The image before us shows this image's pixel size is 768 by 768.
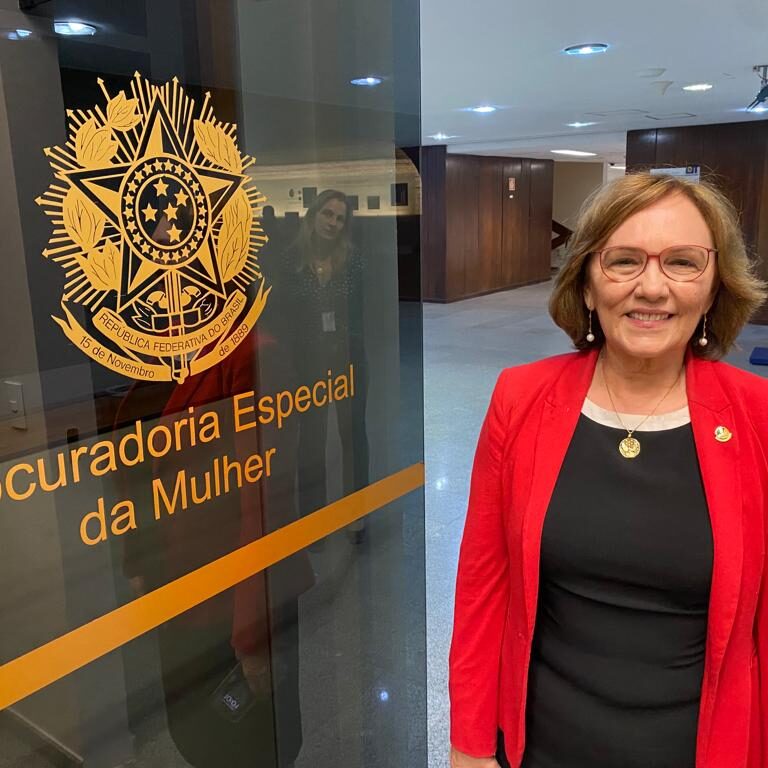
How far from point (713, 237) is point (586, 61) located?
493 cm

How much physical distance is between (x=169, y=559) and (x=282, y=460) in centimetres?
37

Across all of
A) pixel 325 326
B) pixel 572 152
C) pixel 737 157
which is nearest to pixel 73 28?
pixel 325 326

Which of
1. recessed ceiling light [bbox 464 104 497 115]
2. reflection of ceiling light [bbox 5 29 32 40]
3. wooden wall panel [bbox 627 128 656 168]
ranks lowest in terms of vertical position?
reflection of ceiling light [bbox 5 29 32 40]

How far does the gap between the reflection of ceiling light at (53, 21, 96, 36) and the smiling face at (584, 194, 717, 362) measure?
39.9 inches

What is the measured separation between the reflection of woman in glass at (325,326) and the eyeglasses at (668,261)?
76 cm

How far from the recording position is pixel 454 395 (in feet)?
24.5

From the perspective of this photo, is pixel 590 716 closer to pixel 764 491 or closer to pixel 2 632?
pixel 764 491

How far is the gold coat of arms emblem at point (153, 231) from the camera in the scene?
130 cm

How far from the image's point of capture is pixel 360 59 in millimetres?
1989

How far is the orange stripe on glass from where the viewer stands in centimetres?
134

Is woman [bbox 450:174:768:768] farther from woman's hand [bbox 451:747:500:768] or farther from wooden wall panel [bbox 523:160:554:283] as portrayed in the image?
wooden wall panel [bbox 523:160:554:283]

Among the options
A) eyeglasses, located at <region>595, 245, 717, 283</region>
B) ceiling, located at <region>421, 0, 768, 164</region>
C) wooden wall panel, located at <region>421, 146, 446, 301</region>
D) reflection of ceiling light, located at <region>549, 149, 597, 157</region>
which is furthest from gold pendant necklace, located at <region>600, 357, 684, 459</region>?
reflection of ceiling light, located at <region>549, 149, 597, 157</region>

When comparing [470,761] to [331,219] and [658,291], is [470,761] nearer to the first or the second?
[658,291]

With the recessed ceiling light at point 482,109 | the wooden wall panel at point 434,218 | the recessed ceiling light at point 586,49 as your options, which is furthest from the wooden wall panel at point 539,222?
the recessed ceiling light at point 586,49
